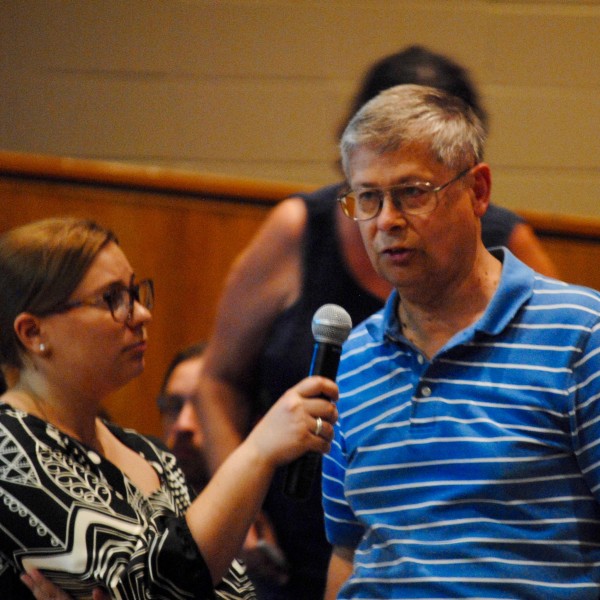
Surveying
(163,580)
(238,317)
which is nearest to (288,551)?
(238,317)

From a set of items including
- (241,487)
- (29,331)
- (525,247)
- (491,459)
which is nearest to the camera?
(491,459)

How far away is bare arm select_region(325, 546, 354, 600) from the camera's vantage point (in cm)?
156

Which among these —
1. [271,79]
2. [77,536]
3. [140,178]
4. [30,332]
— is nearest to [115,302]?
[30,332]

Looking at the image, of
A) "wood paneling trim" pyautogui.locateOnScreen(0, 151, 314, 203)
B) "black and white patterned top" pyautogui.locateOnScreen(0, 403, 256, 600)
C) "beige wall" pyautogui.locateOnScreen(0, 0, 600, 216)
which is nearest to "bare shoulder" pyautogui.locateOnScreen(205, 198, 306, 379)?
"black and white patterned top" pyautogui.locateOnScreen(0, 403, 256, 600)

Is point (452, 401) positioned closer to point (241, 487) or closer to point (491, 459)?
point (491, 459)

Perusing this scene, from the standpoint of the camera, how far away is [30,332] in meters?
1.71

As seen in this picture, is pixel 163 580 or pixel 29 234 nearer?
pixel 163 580

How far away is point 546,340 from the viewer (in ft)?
4.50

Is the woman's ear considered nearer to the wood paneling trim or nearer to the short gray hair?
the short gray hair

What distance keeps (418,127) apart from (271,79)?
2.14 m

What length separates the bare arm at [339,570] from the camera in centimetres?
156

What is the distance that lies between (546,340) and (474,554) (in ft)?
0.98

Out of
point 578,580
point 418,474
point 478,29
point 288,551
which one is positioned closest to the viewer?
point 578,580

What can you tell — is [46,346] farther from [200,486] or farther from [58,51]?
[58,51]
